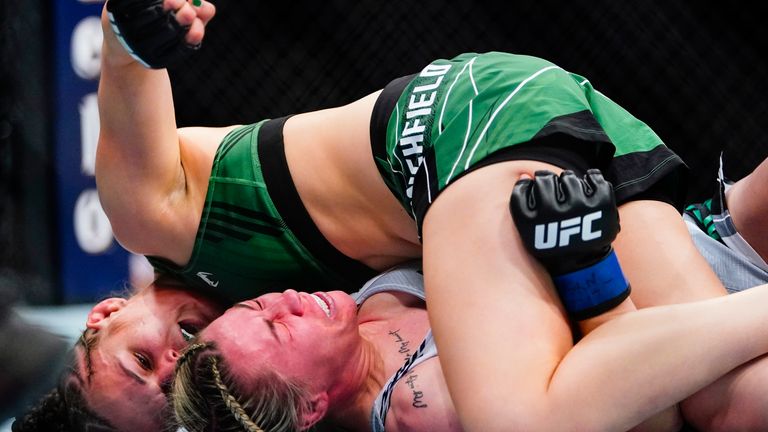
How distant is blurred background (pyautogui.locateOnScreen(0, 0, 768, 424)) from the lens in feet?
6.28

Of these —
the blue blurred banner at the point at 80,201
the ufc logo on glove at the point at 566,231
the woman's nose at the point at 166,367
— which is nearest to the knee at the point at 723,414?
the ufc logo on glove at the point at 566,231

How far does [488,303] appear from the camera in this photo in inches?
40.0

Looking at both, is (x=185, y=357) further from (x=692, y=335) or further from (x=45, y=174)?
(x=45, y=174)

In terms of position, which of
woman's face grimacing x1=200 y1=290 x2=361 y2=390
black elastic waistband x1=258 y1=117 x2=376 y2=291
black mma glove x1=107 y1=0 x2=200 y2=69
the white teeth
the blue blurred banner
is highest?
black mma glove x1=107 y1=0 x2=200 y2=69

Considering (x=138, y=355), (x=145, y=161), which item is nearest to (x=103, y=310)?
(x=138, y=355)

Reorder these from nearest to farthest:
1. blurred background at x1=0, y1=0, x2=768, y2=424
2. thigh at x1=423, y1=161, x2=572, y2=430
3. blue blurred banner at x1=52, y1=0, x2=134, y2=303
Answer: thigh at x1=423, y1=161, x2=572, y2=430, blurred background at x1=0, y1=0, x2=768, y2=424, blue blurred banner at x1=52, y1=0, x2=134, y2=303

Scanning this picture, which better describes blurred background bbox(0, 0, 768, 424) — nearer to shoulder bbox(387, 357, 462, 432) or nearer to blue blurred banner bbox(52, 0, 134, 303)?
blue blurred banner bbox(52, 0, 134, 303)

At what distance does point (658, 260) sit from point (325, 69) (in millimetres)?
975

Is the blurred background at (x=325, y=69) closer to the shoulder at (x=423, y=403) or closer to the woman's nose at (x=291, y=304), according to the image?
the woman's nose at (x=291, y=304)

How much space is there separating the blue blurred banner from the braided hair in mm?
721

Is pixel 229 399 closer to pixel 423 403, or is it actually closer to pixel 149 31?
pixel 423 403

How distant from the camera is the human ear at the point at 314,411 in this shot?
49.9 inches

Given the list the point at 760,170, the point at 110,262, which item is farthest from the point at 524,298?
the point at 110,262

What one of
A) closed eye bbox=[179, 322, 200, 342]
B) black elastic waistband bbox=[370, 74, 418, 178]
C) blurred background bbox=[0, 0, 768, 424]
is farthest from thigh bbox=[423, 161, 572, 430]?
blurred background bbox=[0, 0, 768, 424]
